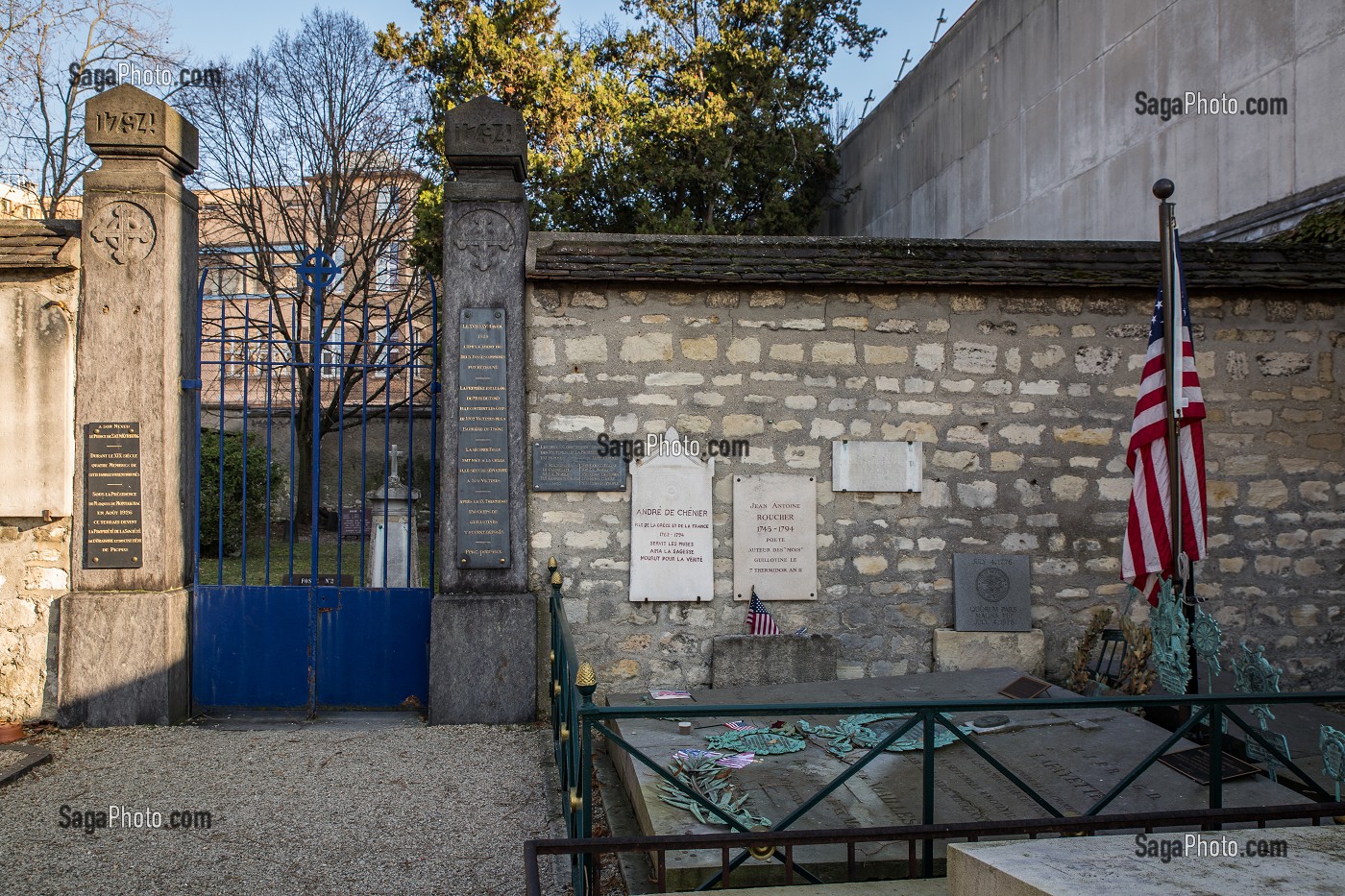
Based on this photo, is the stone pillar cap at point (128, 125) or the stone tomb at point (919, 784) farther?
the stone pillar cap at point (128, 125)

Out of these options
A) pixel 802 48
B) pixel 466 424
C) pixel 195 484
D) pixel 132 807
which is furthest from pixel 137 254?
pixel 802 48

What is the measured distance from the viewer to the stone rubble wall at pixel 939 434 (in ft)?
20.1

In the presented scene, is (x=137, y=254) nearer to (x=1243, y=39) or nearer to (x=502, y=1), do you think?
(x=1243, y=39)

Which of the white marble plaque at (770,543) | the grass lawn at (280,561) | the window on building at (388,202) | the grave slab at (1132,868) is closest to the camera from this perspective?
the grave slab at (1132,868)

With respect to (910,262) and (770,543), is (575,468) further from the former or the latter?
(910,262)

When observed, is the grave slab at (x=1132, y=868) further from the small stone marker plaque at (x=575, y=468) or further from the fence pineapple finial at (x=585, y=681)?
the small stone marker plaque at (x=575, y=468)

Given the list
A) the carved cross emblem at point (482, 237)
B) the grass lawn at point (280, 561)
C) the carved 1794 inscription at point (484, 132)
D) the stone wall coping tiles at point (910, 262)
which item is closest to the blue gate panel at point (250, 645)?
the carved cross emblem at point (482, 237)

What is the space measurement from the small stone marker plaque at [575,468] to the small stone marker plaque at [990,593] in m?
2.29

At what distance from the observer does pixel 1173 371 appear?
197 inches

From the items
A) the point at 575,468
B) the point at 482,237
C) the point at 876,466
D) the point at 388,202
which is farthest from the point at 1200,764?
the point at 388,202

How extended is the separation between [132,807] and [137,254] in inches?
127

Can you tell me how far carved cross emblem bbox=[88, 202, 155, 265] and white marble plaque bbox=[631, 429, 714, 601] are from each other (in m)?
3.25

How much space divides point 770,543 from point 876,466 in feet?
2.79

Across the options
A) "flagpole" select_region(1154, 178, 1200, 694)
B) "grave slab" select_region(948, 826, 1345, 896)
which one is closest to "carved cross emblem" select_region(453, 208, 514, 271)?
"flagpole" select_region(1154, 178, 1200, 694)
